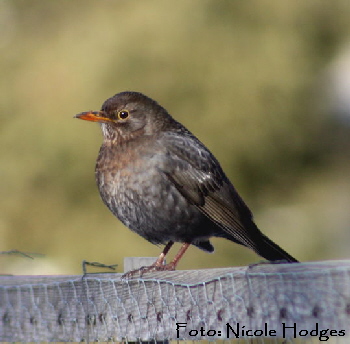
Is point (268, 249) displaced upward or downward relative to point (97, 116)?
downward

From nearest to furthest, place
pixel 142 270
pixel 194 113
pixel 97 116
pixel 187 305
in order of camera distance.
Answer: pixel 187 305 < pixel 142 270 < pixel 97 116 < pixel 194 113

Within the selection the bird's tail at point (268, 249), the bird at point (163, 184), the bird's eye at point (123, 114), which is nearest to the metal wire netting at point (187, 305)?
the bird at point (163, 184)

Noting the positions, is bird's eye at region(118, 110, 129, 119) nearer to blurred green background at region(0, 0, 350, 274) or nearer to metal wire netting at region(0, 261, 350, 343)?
metal wire netting at region(0, 261, 350, 343)

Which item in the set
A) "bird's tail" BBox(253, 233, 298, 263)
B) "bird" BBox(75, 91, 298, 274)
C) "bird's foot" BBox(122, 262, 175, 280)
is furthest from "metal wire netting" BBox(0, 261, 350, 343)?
"bird's tail" BBox(253, 233, 298, 263)

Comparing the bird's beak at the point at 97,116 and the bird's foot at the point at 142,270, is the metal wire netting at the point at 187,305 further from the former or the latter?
the bird's beak at the point at 97,116

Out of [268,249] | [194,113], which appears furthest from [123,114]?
[194,113]

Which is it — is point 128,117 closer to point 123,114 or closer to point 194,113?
point 123,114

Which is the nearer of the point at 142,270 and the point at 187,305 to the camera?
the point at 187,305
